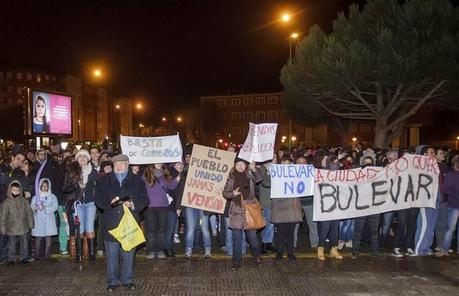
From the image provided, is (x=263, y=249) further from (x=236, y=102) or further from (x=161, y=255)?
(x=236, y=102)

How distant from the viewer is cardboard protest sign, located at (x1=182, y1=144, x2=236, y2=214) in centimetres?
1049

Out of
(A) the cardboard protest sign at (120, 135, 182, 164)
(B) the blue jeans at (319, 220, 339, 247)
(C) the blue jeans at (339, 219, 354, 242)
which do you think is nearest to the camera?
(B) the blue jeans at (319, 220, 339, 247)

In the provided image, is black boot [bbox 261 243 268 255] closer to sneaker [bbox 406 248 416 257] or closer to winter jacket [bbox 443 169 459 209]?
sneaker [bbox 406 248 416 257]

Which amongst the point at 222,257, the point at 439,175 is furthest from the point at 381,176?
the point at 222,257

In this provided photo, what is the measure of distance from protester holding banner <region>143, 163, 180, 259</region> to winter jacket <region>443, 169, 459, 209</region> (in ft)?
17.8

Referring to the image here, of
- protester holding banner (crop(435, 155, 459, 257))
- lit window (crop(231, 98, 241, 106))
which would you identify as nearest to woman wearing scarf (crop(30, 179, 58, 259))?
protester holding banner (crop(435, 155, 459, 257))

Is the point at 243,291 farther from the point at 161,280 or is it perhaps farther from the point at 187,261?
the point at 187,261

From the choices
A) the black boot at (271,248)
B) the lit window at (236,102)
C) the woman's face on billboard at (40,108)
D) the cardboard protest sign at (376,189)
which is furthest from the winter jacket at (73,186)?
the lit window at (236,102)

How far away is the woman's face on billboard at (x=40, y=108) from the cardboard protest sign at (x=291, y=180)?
855 inches

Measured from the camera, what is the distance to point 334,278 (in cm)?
886

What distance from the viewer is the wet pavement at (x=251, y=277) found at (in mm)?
8133

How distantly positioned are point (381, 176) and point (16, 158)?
723 cm

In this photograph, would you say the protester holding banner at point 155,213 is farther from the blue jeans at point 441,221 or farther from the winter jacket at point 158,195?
the blue jeans at point 441,221

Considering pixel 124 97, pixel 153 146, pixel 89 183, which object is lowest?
pixel 89 183
